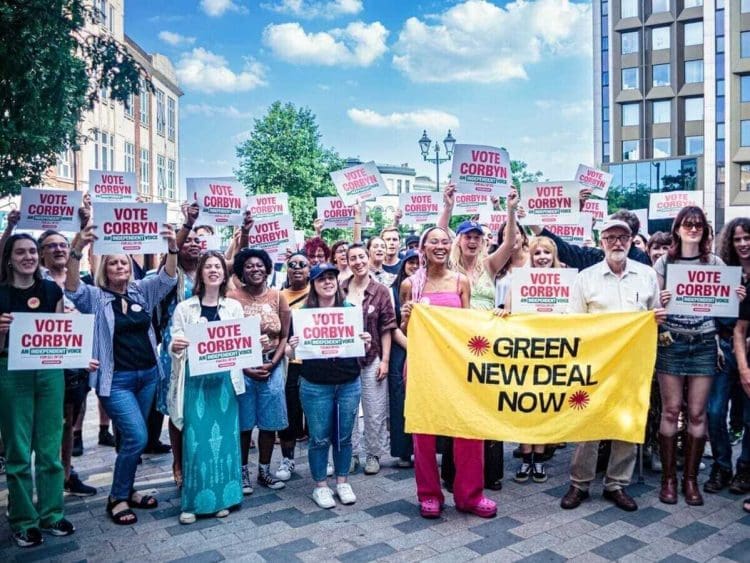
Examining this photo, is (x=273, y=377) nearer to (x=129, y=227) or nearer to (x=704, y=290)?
(x=129, y=227)

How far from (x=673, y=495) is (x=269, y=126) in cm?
3141

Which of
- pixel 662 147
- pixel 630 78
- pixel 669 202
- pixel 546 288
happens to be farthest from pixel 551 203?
pixel 630 78

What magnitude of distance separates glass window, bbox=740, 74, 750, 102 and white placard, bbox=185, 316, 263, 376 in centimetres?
5296

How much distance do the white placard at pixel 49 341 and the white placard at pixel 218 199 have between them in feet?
10.4

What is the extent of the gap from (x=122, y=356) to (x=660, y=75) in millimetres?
59571

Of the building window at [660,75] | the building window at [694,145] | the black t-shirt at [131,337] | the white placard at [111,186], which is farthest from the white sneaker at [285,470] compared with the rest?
the building window at [660,75]

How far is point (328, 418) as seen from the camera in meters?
5.76

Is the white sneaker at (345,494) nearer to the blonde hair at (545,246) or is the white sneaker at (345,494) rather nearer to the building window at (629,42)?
the blonde hair at (545,246)

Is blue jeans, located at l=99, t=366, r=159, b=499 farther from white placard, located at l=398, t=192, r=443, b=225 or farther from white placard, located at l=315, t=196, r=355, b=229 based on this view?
white placard, located at l=398, t=192, r=443, b=225

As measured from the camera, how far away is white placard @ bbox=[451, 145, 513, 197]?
7.93 meters

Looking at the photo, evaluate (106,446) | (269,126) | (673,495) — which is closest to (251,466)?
(106,446)

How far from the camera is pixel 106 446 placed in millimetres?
7836

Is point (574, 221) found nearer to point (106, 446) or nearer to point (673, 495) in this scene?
point (673, 495)

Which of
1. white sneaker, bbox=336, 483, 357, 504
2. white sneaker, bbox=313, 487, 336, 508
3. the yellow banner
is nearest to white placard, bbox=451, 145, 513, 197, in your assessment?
the yellow banner
